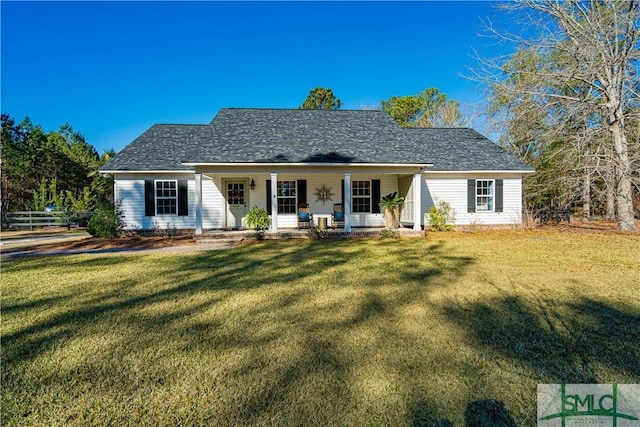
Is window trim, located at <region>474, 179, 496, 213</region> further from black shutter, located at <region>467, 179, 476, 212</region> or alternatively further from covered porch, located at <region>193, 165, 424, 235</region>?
covered porch, located at <region>193, 165, 424, 235</region>

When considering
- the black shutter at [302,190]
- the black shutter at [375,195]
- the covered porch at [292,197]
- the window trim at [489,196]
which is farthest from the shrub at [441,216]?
the black shutter at [302,190]

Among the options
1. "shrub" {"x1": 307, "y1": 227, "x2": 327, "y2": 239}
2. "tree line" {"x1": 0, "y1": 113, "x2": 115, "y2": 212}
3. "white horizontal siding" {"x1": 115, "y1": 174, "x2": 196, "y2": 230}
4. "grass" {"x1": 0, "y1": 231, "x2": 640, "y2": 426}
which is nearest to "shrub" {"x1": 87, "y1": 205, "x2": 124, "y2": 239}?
"white horizontal siding" {"x1": 115, "y1": 174, "x2": 196, "y2": 230}

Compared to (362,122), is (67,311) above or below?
below

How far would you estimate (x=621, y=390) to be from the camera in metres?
2.63

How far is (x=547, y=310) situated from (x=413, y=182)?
382 inches

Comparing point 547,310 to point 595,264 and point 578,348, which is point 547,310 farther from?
point 595,264

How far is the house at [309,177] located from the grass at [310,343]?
698cm

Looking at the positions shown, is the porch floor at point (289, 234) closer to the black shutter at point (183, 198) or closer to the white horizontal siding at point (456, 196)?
the black shutter at point (183, 198)

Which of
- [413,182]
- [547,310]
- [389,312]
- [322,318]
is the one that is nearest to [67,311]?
[322,318]

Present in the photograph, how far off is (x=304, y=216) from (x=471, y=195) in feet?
26.2

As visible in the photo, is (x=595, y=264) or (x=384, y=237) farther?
(x=384, y=237)

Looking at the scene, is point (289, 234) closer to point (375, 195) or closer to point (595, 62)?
point (375, 195)

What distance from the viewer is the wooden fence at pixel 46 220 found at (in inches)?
752

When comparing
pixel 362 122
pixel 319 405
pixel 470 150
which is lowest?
pixel 319 405
